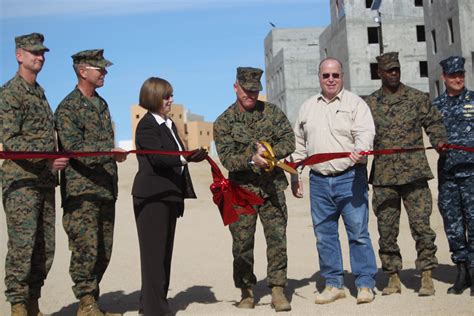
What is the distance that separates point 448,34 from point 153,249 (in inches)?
1116

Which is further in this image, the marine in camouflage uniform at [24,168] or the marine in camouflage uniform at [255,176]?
the marine in camouflage uniform at [255,176]

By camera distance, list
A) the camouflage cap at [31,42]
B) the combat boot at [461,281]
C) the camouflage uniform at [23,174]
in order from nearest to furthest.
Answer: the camouflage uniform at [23,174], the camouflage cap at [31,42], the combat boot at [461,281]

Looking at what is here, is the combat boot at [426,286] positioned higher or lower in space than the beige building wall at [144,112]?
lower

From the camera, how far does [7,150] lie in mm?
5324

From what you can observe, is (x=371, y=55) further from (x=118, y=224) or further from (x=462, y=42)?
(x=118, y=224)

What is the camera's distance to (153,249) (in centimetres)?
572

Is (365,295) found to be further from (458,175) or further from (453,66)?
(453,66)

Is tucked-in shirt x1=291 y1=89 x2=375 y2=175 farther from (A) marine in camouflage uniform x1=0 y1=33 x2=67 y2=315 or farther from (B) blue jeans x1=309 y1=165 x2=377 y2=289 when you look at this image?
(A) marine in camouflage uniform x1=0 y1=33 x2=67 y2=315

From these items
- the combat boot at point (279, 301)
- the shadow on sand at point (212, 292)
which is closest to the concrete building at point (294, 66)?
the shadow on sand at point (212, 292)

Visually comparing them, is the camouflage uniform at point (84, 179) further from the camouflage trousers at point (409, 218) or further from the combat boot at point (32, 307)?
the camouflage trousers at point (409, 218)

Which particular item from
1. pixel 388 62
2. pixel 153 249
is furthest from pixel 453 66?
pixel 153 249

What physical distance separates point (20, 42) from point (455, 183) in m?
4.16

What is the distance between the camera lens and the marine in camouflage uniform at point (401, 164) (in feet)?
21.0

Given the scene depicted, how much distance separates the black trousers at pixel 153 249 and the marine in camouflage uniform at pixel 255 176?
0.76 m
